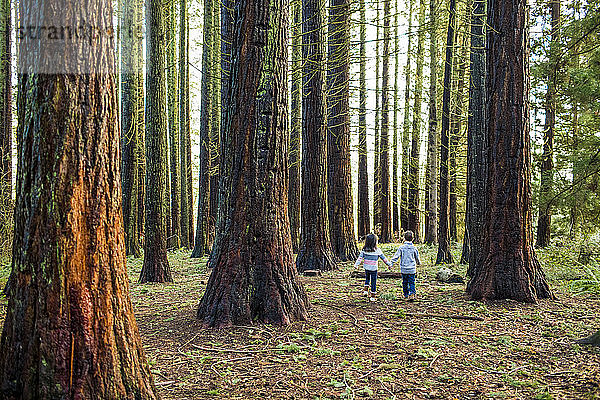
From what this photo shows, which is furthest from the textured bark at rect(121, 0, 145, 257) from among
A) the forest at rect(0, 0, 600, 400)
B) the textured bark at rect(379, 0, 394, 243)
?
the textured bark at rect(379, 0, 394, 243)

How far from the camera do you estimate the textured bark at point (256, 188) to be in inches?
258

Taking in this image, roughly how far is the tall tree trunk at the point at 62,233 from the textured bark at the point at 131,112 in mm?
8297

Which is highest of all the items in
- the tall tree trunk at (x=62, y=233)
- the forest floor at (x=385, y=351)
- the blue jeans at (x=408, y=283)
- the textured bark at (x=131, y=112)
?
Result: the textured bark at (x=131, y=112)

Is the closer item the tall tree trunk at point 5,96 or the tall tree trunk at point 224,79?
the tall tree trunk at point 224,79

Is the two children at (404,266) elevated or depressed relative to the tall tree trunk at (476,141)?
depressed

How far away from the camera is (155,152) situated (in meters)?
10.5

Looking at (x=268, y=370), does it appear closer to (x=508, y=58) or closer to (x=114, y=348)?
(x=114, y=348)

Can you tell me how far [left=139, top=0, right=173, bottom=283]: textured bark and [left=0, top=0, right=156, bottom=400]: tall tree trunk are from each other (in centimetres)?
693

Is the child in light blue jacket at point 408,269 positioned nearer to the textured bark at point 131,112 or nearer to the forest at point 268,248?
the forest at point 268,248

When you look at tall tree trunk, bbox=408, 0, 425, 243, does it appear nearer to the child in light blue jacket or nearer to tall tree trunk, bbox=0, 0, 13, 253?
the child in light blue jacket

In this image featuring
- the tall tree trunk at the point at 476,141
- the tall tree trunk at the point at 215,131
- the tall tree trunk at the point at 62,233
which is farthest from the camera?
the tall tree trunk at the point at 215,131

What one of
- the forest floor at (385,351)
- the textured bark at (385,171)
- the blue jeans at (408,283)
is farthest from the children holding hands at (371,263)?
the textured bark at (385,171)

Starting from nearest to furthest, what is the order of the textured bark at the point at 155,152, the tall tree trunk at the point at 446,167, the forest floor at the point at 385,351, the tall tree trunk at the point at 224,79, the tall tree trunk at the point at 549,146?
the forest floor at the point at 385,351 → the tall tree trunk at the point at 224,79 → the textured bark at the point at 155,152 → the tall tree trunk at the point at 549,146 → the tall tree trunk at the point at 446,167

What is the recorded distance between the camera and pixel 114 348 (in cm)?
345
